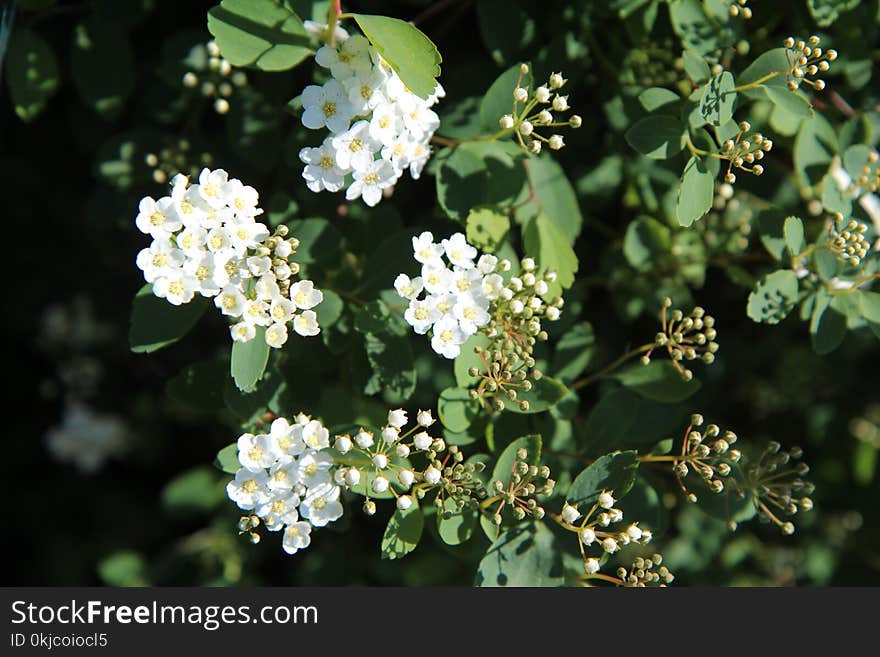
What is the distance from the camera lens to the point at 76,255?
335 centimetres

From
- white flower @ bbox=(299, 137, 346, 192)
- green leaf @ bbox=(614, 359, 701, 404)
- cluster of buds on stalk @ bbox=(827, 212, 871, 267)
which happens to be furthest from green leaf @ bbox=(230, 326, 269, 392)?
cluster of buds on stalk @ bbox=(827, 212, 871, 267)

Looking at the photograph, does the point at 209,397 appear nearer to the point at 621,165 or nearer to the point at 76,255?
the point at 621,165

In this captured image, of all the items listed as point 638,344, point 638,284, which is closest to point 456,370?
point 638,284

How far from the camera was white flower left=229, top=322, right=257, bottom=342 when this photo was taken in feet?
5.69

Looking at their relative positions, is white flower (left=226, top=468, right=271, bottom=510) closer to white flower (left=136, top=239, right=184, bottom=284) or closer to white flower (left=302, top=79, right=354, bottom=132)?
white flower (left=136, top=239, right=184, bottom=284)

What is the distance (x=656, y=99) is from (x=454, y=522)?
114 cm

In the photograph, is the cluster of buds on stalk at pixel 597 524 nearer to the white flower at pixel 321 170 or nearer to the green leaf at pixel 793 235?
the green leaf at pixel 793 235

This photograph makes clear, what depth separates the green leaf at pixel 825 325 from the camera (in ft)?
6.82

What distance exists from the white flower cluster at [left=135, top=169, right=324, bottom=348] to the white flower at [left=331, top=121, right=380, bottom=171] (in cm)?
21

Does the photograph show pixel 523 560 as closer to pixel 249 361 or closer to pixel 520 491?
pixel 520 491

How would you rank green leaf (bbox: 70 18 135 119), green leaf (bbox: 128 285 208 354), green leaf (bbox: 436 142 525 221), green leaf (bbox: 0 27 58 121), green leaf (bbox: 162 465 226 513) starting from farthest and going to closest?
1. green leaf (bbox: 162 465 226 513)
2. green leaf (bbox: 70 18 135 119)
3. green leaf (bbox: 0 27 58 121)
4. green leaf (bbox: 436 142 525 221)
5. green leaf (bbox: 128 285 208 354)

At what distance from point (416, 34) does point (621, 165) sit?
1.01 meters

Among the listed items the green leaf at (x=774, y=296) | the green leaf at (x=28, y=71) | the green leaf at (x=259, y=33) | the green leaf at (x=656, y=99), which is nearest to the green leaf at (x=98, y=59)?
the green leaf at (x=28, y=71)

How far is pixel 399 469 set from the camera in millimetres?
1832
